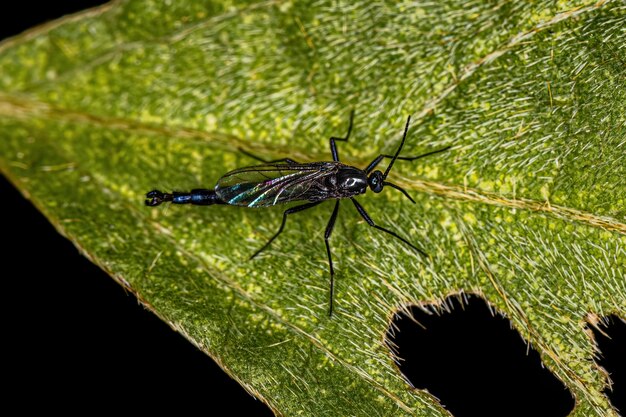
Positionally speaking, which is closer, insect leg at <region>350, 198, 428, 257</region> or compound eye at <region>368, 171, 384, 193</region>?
insect leg at <region>350, 198, 428, 257</region>

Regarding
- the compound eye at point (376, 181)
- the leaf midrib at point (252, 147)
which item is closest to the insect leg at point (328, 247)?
the compound eye at point (376, 181)

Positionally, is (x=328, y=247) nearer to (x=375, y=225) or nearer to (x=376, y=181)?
(x=375, y=225)

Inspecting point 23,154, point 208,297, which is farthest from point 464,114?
point 23,154

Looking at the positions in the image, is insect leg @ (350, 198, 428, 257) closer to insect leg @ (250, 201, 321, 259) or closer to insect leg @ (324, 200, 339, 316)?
insect leg @ (324, 200, 339, 316)

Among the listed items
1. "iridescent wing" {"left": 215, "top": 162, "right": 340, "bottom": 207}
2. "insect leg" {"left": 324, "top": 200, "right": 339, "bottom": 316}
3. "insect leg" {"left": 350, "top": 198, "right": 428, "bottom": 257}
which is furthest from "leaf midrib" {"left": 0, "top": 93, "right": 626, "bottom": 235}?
"insect leg" {"left": 324, "top": 200, "right": 339, "bottom": 316}

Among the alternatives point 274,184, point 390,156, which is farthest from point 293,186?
point 390,156

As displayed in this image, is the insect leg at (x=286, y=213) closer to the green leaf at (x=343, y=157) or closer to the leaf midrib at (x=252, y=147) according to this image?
the green leaf at (x=343, y=157)

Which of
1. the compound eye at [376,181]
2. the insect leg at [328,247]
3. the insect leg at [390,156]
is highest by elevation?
the insect leg at [390,156]
